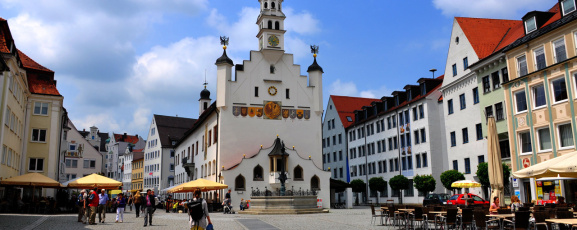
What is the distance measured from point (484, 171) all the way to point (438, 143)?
15011 millimetres

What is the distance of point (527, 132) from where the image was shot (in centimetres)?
2986

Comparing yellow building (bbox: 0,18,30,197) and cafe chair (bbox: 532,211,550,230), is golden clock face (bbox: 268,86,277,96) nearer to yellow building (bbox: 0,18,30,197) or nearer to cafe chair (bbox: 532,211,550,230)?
yellow building (bbox: 0,18,30,197)

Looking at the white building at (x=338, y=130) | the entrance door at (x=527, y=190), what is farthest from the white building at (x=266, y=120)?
the white building at (x=338, y=130)

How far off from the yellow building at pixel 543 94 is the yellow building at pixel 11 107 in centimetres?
3073

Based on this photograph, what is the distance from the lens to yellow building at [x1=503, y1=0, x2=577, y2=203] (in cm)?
2659

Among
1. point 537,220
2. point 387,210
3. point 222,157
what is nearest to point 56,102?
point 222,157

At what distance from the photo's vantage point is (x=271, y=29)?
160ft

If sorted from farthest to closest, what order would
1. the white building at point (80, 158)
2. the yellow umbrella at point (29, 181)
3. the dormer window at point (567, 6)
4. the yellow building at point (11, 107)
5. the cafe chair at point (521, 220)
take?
the white building at point (80, 158)
the yellow umbrella at point (29, 181)
the dormer window at point (567, 6)
the yellow building at point (11, 107)
the cafe chair at point (521, 220)

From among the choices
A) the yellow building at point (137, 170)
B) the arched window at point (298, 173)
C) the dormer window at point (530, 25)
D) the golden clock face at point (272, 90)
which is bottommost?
the arched window at point (298, 173)

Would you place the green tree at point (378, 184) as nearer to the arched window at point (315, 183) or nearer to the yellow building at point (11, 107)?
the arched window at point (315, 183)

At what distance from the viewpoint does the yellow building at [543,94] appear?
26.6 metres

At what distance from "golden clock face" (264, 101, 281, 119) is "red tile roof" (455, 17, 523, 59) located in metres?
18.9

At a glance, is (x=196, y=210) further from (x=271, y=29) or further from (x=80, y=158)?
(x=80, y=158)

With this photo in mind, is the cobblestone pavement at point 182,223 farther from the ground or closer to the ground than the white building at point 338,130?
closer to the ground
